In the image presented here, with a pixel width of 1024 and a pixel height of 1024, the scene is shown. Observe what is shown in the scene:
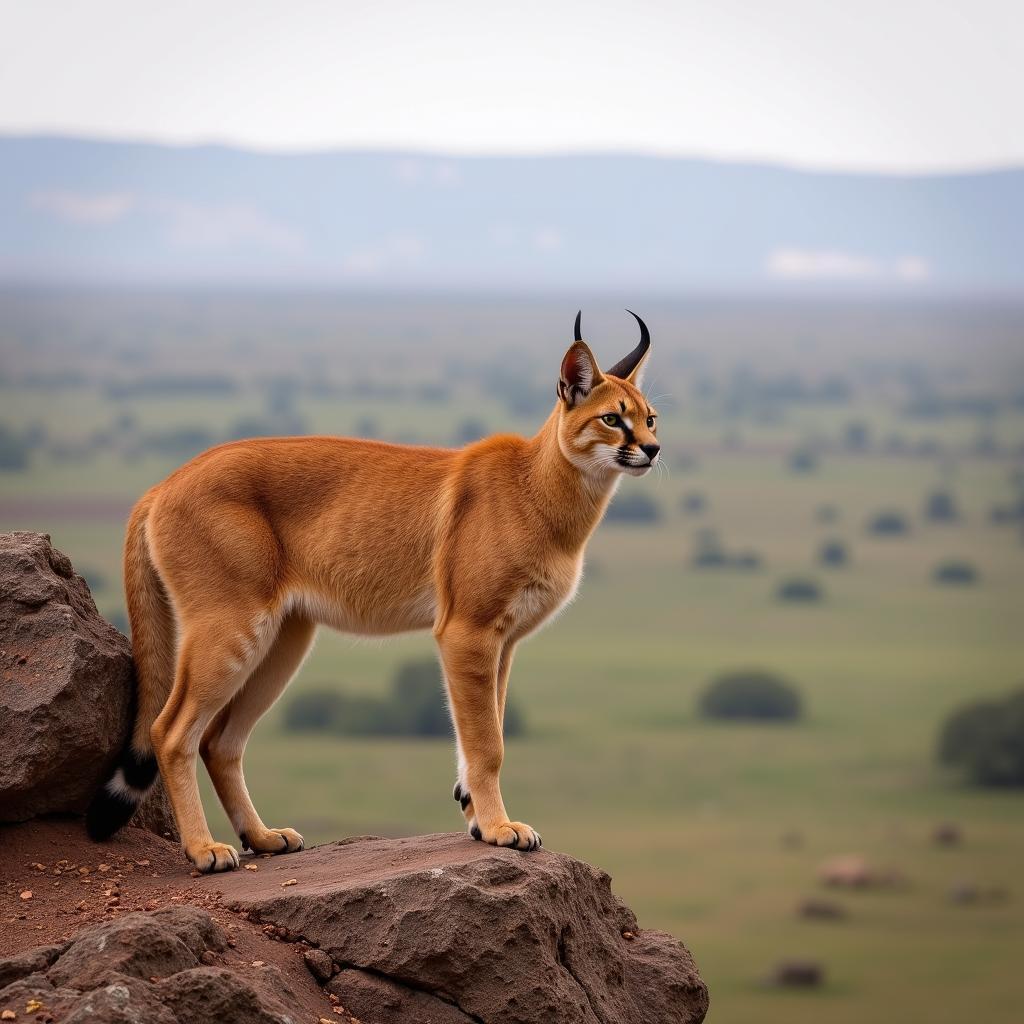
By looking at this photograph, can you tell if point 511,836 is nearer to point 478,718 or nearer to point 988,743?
point 478,718

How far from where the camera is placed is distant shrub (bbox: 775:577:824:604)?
18510 cm

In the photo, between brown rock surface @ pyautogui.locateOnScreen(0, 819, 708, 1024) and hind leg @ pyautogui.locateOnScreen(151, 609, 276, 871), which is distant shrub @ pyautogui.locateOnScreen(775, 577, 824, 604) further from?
hind leg @ pyautogui.locateOnScreen(151, 609, 276, 871)

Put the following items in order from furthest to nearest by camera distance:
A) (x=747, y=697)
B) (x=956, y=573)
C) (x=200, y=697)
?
(x=956, y=573) → (x=747, y=697) → (x=200, y=697)

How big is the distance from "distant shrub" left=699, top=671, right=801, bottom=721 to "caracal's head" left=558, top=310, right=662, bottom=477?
5377 inches

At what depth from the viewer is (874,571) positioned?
196m

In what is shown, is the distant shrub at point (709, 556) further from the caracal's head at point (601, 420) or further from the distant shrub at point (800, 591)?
the caracal's head at point (601, 420)

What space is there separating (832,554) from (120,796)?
188 metres

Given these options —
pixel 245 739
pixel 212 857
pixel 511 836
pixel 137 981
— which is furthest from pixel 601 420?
pixel 137 981

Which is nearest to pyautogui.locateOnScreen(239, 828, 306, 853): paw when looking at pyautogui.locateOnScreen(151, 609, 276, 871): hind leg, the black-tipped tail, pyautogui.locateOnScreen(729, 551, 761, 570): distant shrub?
pyautogui.locateOnScreen(151, 609, 276, 871): hind leg

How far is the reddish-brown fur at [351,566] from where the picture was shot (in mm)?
12641

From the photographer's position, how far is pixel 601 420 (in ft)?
42.0

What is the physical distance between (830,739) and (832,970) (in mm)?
46156

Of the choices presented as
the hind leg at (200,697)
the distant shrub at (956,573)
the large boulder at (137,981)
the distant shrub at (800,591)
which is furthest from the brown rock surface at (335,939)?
the distant shrub at (956,573)

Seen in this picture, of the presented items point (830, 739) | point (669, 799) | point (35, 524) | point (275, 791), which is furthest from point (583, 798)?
point (35, 524)
